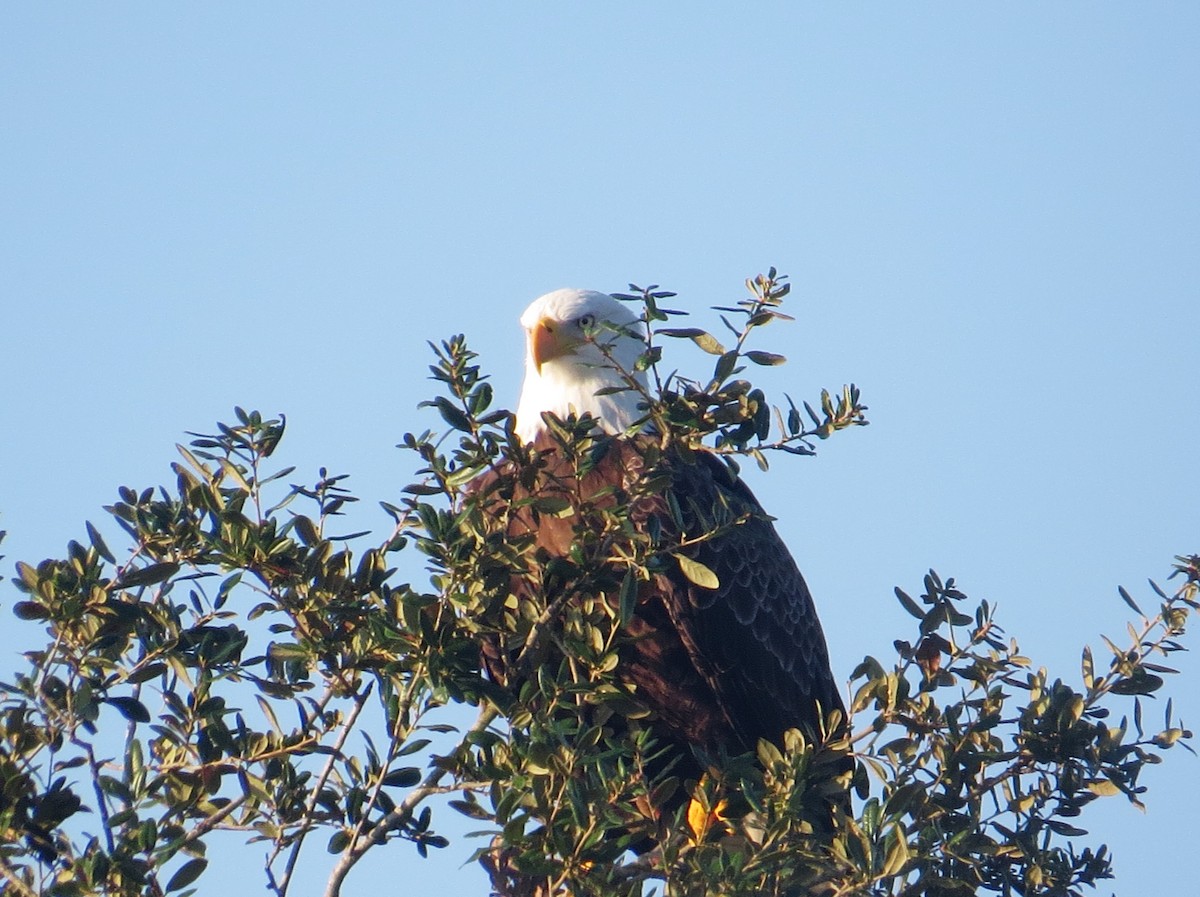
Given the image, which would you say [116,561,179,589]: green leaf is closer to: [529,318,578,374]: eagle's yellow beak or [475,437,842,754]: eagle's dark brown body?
[475,437,842,754]: eagle's dark brown body

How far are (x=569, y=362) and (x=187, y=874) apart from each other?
10.8 ft

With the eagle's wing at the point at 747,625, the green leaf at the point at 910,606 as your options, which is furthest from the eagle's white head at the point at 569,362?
the green leaf at the point at 910,606

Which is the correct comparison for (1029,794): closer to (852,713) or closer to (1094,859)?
(1094,859)

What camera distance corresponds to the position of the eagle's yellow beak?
6.22 meters

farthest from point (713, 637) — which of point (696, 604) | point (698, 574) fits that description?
point (698, 574)

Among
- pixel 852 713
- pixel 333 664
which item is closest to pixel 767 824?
pixel 852 713

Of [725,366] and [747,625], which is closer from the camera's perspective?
[725,366]

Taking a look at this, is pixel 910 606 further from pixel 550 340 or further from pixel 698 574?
pixel 550 340

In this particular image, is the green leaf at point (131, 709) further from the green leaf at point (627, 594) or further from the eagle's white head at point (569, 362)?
the eagle's white head at point (569, 362)

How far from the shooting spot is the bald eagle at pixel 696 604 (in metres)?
5.52

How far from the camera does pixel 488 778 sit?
3.61m

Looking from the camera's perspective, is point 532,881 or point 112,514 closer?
point 112,514

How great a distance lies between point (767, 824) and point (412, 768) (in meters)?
0.87

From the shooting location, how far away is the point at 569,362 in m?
6.35
